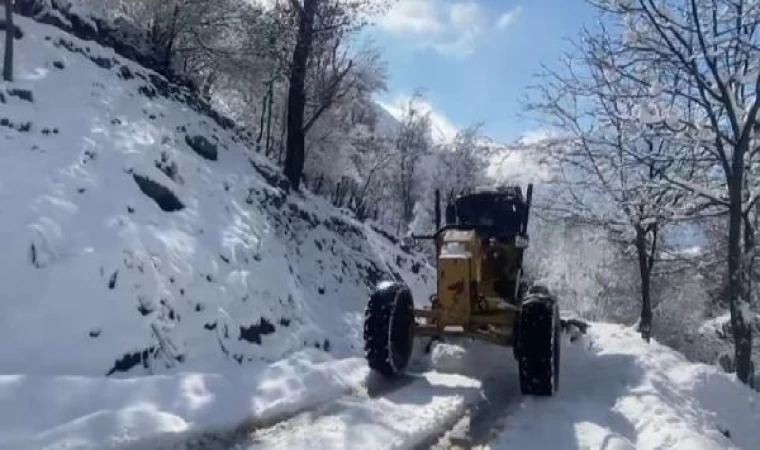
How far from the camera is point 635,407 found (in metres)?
8.21

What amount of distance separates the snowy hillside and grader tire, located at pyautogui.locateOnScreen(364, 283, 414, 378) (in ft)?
5.36

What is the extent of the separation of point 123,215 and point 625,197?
8.42 meters

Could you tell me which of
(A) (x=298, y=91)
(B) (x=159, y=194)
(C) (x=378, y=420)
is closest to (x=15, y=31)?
(B) (x=159, y=194)

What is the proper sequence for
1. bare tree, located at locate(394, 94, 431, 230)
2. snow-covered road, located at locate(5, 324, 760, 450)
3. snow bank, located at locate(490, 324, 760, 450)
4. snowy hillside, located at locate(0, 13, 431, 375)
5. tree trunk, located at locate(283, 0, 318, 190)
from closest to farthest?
snow-covered road, located at locate(5, 324, 760, 450) < snow bank, located at locate(490, 324, 760, 450) < snowy hillside, located at locate(0, 13, 431, 375) < tree trunk, located at locate(283, 0, 318, 190) < bare tree, located at locate(394, 94, 431, 230)

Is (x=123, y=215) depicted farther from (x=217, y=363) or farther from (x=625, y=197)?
(x=625, y=197)

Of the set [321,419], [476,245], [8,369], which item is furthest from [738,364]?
[8,369]

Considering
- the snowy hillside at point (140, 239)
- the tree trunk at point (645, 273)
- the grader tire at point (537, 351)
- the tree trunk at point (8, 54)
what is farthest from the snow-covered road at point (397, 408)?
the tree trunk at point (645, 273)

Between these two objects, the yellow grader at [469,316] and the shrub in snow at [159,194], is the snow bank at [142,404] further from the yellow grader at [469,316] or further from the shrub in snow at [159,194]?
the shrub in snow at [159,194]

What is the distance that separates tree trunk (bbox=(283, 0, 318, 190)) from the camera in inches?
695

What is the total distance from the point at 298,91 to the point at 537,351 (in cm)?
1099

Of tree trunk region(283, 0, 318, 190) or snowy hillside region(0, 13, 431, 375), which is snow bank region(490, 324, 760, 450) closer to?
snowy hillside region(0, 13, 431, 375)

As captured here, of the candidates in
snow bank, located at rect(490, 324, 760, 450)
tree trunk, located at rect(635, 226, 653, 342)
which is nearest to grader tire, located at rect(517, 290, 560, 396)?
snow bank, located at rect(490, 324, 760, 450)

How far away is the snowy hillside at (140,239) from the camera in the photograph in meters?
8.02

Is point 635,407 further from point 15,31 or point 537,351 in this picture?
point 15,31
